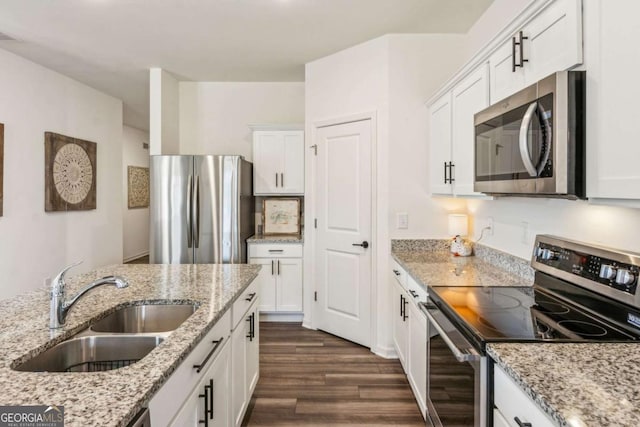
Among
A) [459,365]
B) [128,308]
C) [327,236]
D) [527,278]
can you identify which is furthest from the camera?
[327,236]

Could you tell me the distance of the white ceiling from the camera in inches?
106

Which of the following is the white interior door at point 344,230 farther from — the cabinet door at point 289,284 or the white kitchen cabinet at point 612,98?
the white kitchen cabinet at point 612,98

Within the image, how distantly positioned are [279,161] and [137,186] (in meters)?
4.45

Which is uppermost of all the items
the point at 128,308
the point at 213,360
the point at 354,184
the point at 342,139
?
the point at 342,139

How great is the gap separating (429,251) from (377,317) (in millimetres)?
722

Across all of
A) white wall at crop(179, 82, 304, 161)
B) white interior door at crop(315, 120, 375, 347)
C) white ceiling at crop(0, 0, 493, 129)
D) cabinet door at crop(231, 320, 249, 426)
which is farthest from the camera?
white wall at crop(179, 82, 304, 161)

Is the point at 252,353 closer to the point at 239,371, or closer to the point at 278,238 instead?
the point at 239,371

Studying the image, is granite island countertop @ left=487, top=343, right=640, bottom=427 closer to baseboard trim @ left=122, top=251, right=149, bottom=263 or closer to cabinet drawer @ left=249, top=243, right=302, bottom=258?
cabinet drawer @ left=249, top=243, right=302, bottom=258

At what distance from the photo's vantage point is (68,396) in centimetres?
85

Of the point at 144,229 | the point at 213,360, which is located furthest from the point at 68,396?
the point at 144,229

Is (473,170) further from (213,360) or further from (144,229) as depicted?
(144,229)

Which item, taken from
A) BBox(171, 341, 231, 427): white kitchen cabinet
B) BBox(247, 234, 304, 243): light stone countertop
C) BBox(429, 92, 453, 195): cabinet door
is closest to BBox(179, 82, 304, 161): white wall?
BBox(247, 234, 304, 243): light stone countertop

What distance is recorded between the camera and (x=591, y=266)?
1.46 m

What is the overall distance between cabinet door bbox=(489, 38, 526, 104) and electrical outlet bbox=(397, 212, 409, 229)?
134 cm
